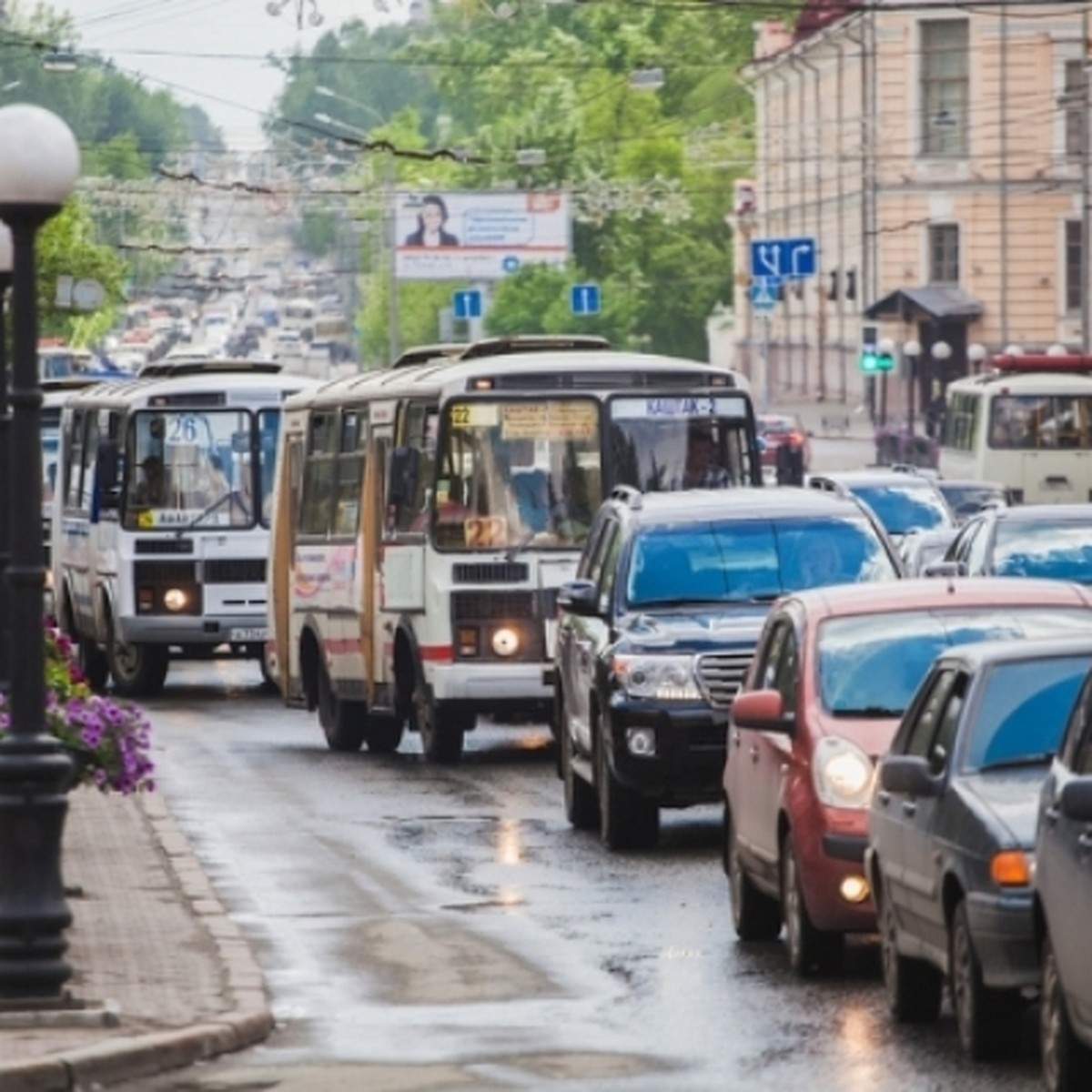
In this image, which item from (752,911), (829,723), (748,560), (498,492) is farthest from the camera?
(498,492)

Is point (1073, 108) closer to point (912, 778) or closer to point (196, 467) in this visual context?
point (196, 467)

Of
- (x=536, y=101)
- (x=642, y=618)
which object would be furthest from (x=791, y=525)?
(x=536, y=101)

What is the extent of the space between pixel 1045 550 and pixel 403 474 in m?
4.78

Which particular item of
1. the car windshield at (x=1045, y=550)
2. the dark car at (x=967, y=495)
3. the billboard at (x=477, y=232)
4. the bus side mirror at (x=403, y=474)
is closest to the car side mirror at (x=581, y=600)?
the bus side mirror at (x=403, y=474)

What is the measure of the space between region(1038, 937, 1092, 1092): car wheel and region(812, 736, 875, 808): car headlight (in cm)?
373

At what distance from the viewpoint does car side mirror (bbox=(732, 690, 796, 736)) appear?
15.5m

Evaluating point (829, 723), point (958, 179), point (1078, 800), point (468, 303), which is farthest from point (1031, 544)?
point (958, 179)

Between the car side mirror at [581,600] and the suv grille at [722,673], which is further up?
the car side mirror at [581,600]

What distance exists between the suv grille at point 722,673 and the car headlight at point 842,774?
4968 millimetres

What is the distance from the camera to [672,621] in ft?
69.4

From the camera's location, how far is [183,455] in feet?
124

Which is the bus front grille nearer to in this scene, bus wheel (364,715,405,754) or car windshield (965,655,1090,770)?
bus wheel (364,715,405,754)

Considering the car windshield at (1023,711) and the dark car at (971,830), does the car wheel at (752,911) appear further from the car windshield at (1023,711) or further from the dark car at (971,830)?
the car windshield at (1023,711)

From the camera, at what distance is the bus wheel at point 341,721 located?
30344 mm
